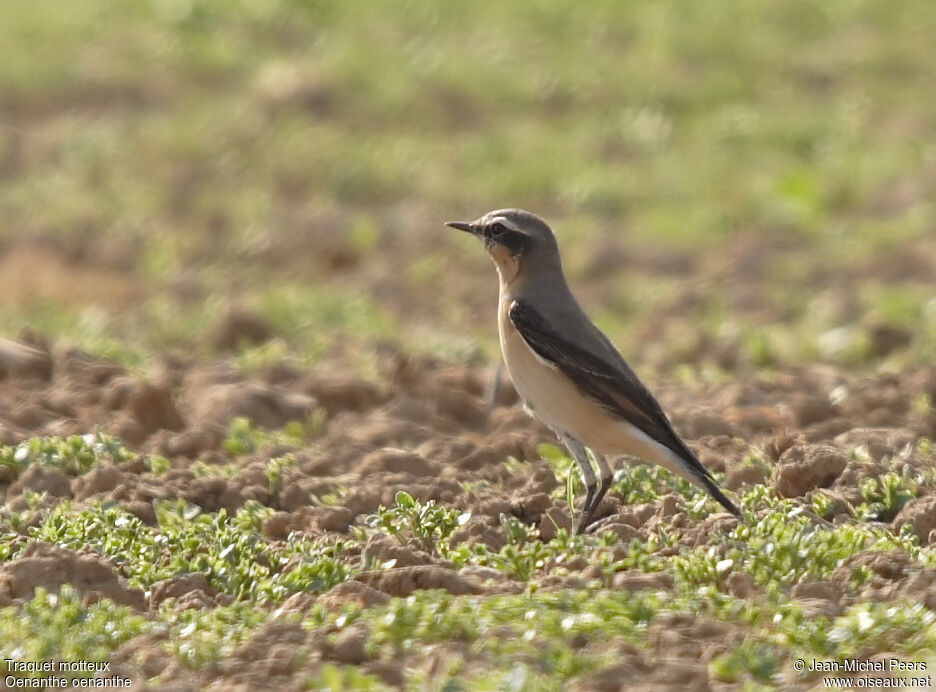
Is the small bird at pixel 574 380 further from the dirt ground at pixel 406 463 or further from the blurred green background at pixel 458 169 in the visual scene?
the blurred green background at pixel 458 169

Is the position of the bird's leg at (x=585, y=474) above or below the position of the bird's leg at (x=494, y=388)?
above

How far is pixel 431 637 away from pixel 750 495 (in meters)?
2.32

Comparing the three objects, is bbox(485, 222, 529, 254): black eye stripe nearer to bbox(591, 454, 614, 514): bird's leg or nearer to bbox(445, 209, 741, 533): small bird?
bbox(445, 209, 741, 533): small bird

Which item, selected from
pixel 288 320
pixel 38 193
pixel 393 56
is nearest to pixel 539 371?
pixel 288 320

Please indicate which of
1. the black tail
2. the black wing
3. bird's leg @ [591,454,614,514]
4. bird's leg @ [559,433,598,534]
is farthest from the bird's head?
the black tail

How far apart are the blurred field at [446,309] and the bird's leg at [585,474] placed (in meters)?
0.16

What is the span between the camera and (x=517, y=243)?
8.73 metres

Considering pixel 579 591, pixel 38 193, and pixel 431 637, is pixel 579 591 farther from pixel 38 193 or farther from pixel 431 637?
pixel 38 193

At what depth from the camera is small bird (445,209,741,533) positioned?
8.11 metres

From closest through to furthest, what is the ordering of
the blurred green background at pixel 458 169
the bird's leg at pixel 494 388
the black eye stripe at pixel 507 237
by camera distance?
the black eye stripe at pixel 507 237
the bird's leg at pixel 494 388
the blurred green background at pixel 458 169

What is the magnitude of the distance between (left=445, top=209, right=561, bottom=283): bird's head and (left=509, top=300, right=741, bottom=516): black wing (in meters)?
0.35

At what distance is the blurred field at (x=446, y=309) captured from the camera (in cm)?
653

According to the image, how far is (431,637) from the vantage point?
6254 millimetres

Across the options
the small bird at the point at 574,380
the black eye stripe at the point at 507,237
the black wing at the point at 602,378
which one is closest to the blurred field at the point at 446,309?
the small bird at the point at 574,380
